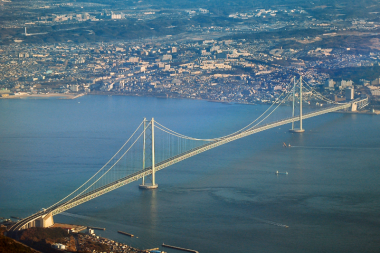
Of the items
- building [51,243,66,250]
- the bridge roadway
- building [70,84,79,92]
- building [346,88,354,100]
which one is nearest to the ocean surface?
the bridge roadway

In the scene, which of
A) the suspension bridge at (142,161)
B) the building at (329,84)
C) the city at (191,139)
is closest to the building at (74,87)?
the city at (191,139)

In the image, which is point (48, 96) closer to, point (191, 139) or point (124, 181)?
point (191, 139)

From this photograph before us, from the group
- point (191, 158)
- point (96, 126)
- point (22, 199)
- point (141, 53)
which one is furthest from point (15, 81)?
point (22, 199)

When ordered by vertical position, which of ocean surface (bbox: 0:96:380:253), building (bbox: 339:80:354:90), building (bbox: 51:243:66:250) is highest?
building (bbox: 339:80:354:90)

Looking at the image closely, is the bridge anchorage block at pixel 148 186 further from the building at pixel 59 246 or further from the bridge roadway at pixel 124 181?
the building at pixel 59 246

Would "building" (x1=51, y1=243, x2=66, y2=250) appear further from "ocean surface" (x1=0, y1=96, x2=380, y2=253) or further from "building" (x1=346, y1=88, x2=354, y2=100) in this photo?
"building" (x1=346, y1=88, x2=354, y2=100)

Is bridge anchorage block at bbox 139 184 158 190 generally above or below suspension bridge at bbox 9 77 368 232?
below

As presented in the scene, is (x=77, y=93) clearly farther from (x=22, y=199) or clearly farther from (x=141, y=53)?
(x=22, y=199)

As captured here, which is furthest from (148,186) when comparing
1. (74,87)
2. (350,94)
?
(74,87)
